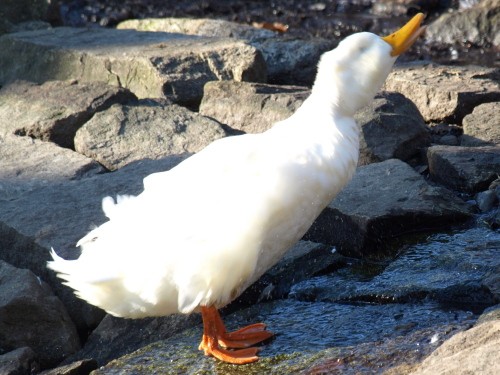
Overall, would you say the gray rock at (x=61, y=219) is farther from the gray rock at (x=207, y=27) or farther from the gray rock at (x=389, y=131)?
the gray rock at (x=207, y=27)

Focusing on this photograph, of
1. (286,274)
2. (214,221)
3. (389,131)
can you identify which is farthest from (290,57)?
(214,221)

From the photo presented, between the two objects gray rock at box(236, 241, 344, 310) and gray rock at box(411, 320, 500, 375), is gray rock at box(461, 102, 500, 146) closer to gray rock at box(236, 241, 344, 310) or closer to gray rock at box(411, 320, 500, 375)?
gray rock at box(236, 241, 344, 310)

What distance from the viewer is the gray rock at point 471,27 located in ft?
28.6

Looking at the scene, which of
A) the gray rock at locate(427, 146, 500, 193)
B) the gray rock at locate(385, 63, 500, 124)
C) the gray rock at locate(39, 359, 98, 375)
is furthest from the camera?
the gray rock at locate(385, 63, 500, 124)

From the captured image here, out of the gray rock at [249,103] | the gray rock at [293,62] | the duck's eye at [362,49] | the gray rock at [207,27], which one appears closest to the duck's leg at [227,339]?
the duck's eye at [362,49]

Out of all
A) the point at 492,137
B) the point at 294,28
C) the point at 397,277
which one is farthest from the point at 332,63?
the point at 294,28

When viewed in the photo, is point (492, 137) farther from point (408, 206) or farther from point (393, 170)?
point (408, 206)

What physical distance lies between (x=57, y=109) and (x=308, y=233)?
2005 mm

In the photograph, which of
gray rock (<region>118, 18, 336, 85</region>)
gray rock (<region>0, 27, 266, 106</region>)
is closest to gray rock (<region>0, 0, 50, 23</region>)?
gray rock (<region>0, 27, 266, 106</region>)

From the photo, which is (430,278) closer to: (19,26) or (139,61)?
(139,61)

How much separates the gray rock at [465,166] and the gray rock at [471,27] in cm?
388

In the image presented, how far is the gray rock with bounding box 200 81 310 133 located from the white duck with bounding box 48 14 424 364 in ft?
6.10

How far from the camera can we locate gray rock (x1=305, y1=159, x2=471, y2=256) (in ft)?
14.0

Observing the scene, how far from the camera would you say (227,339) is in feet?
11.7
